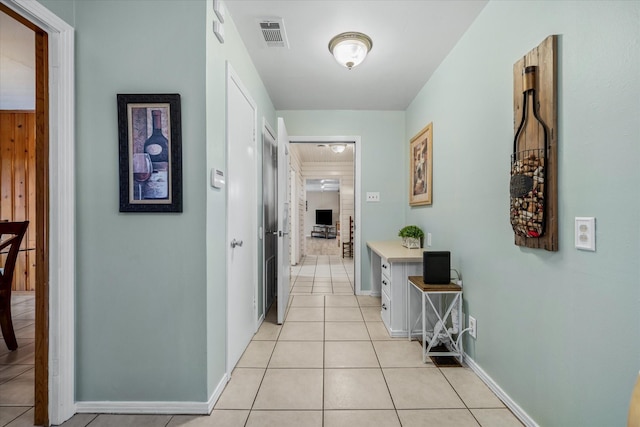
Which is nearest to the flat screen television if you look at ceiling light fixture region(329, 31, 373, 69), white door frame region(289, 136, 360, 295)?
white door frame region(289, 136, 360, 295)

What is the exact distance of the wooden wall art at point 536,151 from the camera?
1.32 metres

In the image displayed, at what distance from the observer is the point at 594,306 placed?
114cm

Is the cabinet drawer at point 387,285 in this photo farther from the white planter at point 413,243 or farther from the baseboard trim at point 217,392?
the baseboard trim at point 217,392

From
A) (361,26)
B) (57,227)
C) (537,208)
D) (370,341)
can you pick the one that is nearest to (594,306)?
(537,208)

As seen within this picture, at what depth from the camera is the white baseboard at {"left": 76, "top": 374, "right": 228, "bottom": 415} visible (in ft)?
5.28

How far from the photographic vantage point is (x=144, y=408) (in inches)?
63.5

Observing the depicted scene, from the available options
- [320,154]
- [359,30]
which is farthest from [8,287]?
[320,154]

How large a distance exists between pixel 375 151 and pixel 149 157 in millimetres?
2869

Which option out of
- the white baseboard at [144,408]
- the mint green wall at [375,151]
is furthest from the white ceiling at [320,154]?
the white baseboard at [144,408]

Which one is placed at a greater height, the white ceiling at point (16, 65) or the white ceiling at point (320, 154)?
the white ceiling at point (16, 65)

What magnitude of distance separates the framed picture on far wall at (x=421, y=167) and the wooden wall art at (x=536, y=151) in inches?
53.8

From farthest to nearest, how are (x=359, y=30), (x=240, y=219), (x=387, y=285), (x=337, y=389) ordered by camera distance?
(x=387, y=285), (x=240, y=219), (x=359, y=30), (x=337, y=389)

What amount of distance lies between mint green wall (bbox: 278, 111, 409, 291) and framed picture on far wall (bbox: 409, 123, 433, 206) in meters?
0.30

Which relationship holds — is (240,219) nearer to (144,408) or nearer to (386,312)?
(144,408)
